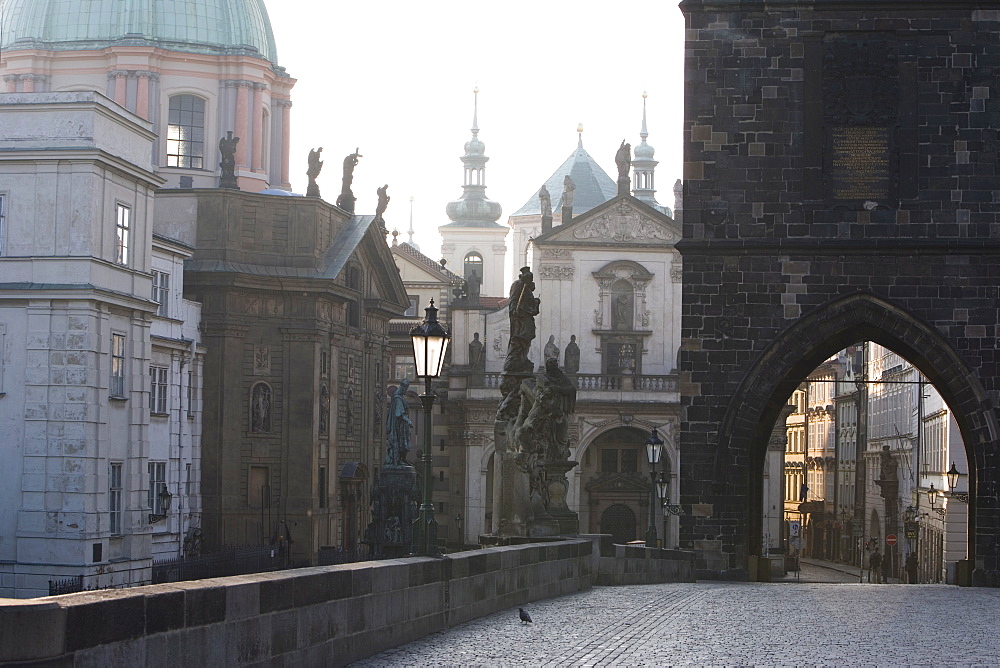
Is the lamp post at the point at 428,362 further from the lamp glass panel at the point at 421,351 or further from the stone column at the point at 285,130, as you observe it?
the stone column at the point at 285,130

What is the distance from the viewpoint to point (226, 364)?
52.8 m

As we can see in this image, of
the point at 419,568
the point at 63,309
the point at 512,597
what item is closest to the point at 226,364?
the point at 63,309

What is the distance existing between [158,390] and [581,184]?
61.3 m

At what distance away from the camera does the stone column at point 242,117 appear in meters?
60.9

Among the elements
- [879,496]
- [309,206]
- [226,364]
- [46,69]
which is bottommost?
[879,496]

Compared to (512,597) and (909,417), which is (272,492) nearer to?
(909,417)

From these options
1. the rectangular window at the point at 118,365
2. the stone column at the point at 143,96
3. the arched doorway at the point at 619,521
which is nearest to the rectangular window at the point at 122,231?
the rectangular window at the point at 118,365

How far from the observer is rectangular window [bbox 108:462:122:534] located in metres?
39.8

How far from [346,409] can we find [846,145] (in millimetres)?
33315

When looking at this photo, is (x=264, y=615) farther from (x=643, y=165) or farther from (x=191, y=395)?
(x=643, y=165)

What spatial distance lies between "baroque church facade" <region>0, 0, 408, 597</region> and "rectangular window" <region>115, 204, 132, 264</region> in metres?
0.08

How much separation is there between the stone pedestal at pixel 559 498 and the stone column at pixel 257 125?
38.8 m

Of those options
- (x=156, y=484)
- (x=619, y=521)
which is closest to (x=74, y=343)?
(x=156, y=484)

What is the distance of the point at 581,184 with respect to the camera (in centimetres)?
10544
